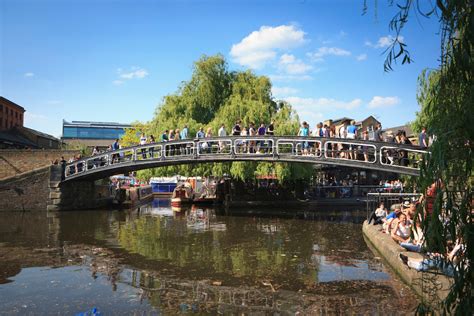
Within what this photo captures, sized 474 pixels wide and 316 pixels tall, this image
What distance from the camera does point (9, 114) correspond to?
1843 inches

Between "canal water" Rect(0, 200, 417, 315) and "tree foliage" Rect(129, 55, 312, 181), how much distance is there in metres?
6.82

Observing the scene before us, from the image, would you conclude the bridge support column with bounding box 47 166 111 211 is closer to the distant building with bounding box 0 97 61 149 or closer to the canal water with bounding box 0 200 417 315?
the canal water with bounding box 0 200 417 315

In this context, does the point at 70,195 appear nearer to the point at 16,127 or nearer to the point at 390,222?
the point at 390,222

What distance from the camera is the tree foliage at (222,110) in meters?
21.2

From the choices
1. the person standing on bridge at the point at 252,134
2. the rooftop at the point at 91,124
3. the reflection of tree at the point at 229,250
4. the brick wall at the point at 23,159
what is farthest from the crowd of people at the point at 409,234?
the rooftop at the point at 91,124

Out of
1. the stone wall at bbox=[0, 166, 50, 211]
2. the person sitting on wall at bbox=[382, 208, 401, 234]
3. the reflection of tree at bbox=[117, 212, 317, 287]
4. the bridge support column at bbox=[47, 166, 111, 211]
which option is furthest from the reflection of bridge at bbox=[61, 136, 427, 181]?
the reflection of tree at bbox=[117, 212, 317, 287]

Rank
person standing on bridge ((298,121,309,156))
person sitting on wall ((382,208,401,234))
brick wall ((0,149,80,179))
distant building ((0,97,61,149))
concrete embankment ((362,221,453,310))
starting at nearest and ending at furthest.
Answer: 1. concrete embankment ((362,221,453,310))
2. person sitting on wall ((382,208,401,234))
3. person standing on bridge ((298,121,309,156))
4. brick wall ((0,149,80,179))
5. distant building ((0,97,61,149))

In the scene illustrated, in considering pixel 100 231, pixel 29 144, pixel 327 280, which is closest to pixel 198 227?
pixel 100 231

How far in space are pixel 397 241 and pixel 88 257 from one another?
7.42 m

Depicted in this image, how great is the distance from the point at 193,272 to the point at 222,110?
15.2 meters

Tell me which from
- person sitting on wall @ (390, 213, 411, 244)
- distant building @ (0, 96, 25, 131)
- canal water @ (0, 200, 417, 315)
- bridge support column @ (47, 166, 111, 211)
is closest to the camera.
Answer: canal water @ (0, 200, 417, 315)

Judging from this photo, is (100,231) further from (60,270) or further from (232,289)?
(232,289)

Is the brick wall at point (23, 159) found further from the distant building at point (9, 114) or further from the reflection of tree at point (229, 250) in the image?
the distant building at point (9, 114)

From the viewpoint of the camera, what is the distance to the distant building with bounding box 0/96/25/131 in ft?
146
